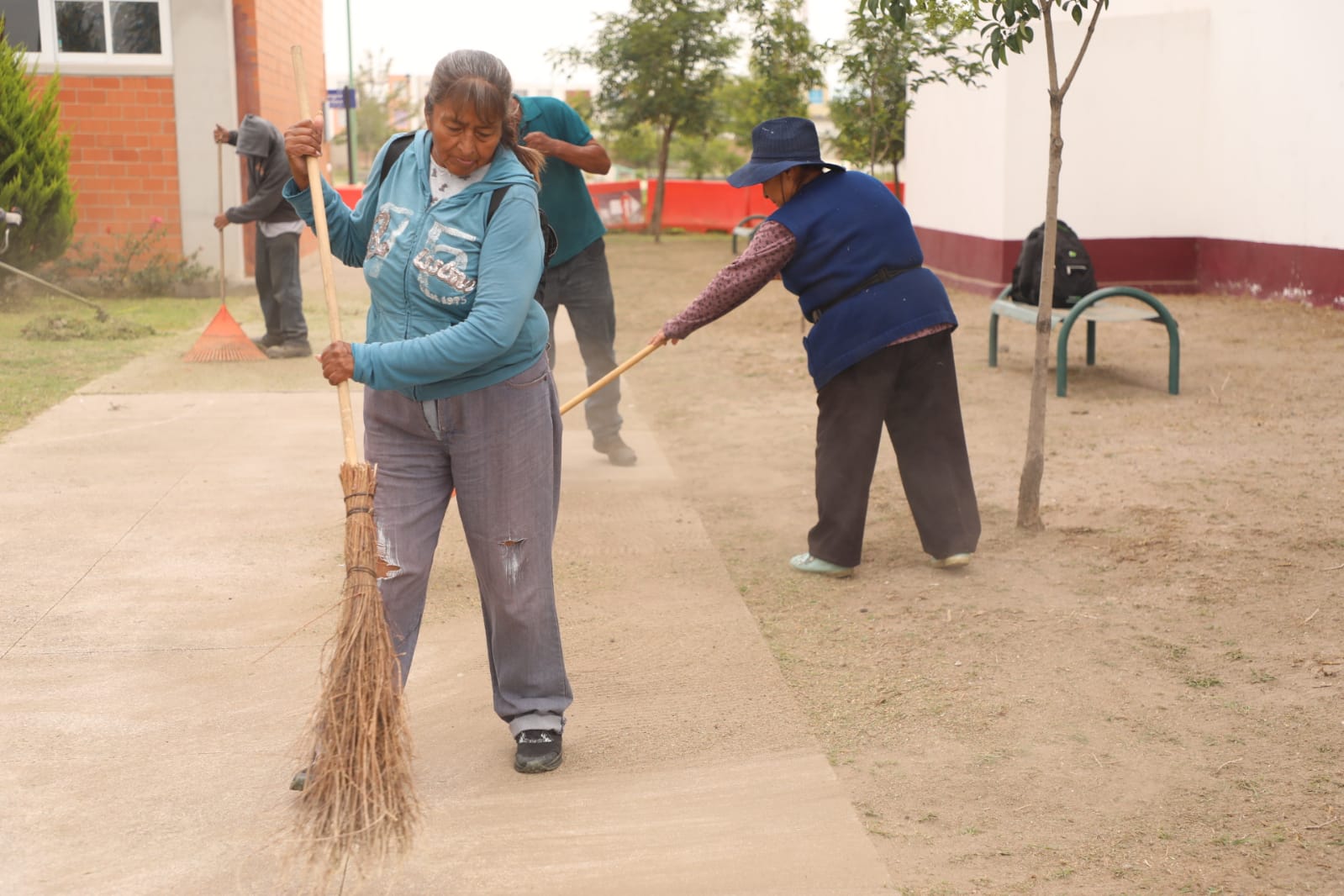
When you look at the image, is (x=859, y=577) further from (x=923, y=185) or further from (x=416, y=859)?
(x=923, y=185)

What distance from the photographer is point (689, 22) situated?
24.8 m

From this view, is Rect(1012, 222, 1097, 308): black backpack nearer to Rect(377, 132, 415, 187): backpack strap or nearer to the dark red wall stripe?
the dark red wall stripe

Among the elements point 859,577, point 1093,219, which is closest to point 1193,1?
point 1093,219

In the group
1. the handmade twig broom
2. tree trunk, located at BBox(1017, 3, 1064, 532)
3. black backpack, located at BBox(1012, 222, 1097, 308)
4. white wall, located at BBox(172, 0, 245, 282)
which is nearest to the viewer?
the handmade twig broom

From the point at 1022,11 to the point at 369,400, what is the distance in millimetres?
3399

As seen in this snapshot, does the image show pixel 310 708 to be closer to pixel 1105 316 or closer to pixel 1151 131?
pixel 1105 316

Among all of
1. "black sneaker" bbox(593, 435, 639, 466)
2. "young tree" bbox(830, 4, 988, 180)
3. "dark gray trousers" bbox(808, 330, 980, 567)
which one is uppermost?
"young tree" bbox(830, 4, 988, 180)

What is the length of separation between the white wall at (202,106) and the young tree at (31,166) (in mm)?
1180

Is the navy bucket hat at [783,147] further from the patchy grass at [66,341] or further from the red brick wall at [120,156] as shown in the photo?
the red brick wall at [120,156]

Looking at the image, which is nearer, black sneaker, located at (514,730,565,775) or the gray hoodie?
black sneaker, located at (514,730,565,775)

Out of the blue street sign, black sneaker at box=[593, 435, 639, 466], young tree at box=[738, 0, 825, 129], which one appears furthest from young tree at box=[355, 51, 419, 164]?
black sneaker at box=[593, 435, 639, 466]

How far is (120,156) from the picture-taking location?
48.0ft

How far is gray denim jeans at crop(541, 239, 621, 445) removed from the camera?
22.3ft

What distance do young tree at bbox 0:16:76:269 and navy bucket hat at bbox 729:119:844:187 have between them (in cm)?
1034
